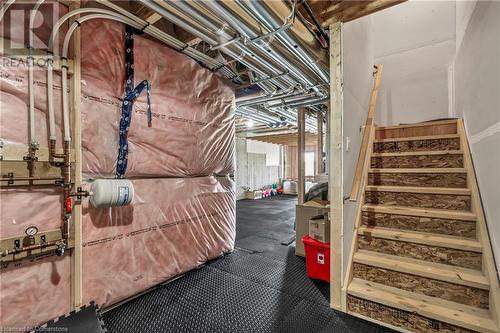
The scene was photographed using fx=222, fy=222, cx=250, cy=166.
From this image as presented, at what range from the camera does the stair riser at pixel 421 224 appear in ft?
6.39

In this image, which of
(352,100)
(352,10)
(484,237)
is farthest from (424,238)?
(352,10)

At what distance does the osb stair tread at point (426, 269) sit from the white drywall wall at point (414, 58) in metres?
2.60

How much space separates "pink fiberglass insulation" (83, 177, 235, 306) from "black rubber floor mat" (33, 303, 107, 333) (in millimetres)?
197

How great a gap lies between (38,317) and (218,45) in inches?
100

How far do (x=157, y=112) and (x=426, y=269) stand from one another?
2.81 meters

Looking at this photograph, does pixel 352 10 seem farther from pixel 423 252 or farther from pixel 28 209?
pixel 28 209

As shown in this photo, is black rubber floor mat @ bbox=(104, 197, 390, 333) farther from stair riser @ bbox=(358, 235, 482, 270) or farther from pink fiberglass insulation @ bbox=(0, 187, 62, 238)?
pink fiberglass insulation @ bbox=(0, 187, 62, 238)

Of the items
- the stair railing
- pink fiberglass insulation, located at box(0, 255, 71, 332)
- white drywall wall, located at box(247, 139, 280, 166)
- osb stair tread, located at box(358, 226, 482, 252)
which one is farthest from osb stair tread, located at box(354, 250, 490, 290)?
white drywall wall, located at box(247, 139, 280, 166)

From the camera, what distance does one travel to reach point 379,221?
2316mm

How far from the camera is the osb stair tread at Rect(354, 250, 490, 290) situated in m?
1.65

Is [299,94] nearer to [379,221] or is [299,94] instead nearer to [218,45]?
[218,45]

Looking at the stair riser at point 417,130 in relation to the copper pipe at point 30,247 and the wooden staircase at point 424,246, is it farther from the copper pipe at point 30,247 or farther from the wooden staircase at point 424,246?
the copper pipe at point 30,247

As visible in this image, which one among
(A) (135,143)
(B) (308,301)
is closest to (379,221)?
(B) (308,301)

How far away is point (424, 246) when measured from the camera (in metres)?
1.97
